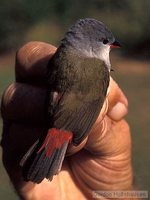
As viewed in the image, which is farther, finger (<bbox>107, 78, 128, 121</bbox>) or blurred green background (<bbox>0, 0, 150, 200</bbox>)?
blurred green background (<bbox>0, 0, 150, 200</bbox>)

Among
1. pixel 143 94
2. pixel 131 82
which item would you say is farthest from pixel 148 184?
pixel 131 82

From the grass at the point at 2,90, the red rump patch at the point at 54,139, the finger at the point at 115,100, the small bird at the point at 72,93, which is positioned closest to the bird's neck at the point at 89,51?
the small bird at the point at 72,93

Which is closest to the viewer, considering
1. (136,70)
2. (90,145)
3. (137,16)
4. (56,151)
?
(56,151)

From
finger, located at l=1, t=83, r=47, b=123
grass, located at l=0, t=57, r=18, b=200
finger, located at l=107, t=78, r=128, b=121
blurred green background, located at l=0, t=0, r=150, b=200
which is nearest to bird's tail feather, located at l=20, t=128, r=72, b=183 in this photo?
finger, located at l=1, t=83, r=47, b=123

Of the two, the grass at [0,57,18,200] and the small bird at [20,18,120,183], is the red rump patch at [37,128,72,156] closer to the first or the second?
the small bird at [20,18,120,183]

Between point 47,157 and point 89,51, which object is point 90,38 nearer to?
point 89,51

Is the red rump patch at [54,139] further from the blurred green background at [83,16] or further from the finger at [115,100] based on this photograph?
the blurred green background at [83,16]

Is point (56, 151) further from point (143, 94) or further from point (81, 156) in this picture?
point (143, 94)
